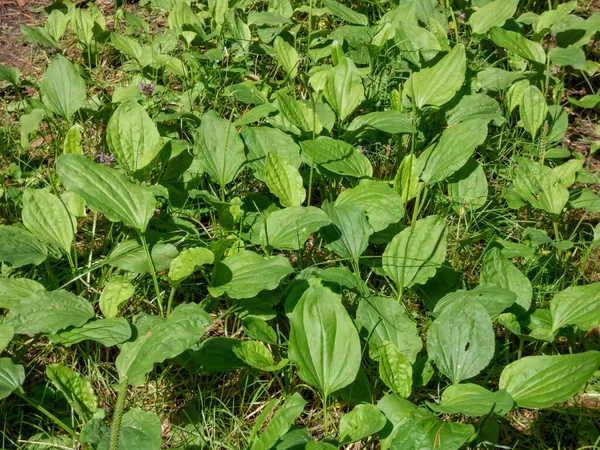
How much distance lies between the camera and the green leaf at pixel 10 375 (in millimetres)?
1909

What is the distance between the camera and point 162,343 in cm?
196

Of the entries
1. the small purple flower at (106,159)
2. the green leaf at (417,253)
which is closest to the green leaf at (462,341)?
the green leaf at (417,253)

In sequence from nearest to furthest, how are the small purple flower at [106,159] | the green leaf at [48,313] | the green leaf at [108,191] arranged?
the green leaf at [48,313]
the green leaf at [108,191]
the small purple flower at [106,159]

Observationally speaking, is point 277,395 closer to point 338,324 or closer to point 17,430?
point 338,324

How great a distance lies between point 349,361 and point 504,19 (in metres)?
2.11

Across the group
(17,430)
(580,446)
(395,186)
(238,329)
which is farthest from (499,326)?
(17,430)

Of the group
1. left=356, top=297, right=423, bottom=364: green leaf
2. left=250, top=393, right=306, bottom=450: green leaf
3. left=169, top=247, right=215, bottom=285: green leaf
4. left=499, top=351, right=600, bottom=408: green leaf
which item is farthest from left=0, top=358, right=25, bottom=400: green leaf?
left=499, top=351, right=600, bottom=408: green leaf

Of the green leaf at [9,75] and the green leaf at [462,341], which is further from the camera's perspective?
the green leaf at [9,75]

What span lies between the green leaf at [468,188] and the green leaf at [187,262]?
3.26ft

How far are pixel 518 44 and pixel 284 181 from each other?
137cm

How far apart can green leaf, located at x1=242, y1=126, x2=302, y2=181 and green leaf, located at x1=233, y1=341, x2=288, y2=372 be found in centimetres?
72

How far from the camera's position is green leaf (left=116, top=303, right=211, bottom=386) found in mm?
1924

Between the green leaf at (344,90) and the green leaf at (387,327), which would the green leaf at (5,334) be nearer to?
the green leaf at (387,327)

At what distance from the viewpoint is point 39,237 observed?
239 centimetres
